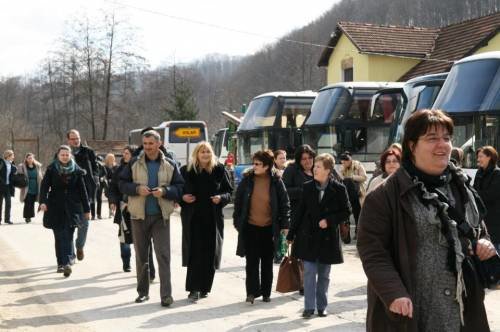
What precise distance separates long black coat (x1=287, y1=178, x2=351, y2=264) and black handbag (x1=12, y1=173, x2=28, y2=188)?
1275 cm

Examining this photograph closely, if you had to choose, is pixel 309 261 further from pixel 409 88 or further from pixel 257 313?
pixel 409 88

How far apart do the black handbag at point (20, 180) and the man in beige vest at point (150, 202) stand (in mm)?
11287

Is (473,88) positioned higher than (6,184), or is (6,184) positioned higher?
(473,88)

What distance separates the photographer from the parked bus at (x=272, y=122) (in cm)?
2273

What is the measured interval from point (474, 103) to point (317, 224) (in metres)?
5.70

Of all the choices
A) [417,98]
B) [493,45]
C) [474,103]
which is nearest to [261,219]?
[474,103]

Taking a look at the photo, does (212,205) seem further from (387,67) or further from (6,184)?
(387,67)

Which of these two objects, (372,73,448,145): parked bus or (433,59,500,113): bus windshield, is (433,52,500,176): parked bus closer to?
(433,59,500,113): bus windshield

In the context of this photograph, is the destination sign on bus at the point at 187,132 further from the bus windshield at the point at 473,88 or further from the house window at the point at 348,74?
the bus windshield at the point at 473,88

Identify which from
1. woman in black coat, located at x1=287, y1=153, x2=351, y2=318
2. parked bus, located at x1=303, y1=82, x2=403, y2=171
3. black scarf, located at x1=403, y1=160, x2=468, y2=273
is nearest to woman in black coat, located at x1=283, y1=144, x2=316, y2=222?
woman in black coat, located at x1=287, y1=153, x2=351, y2=318

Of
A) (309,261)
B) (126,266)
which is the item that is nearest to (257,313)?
(309,261)

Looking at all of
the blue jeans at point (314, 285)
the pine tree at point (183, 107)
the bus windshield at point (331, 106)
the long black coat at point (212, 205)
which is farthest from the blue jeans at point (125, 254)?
the pine tree at point (183, 107)

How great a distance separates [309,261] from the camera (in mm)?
7621

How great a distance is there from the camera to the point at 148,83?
72.6 m
